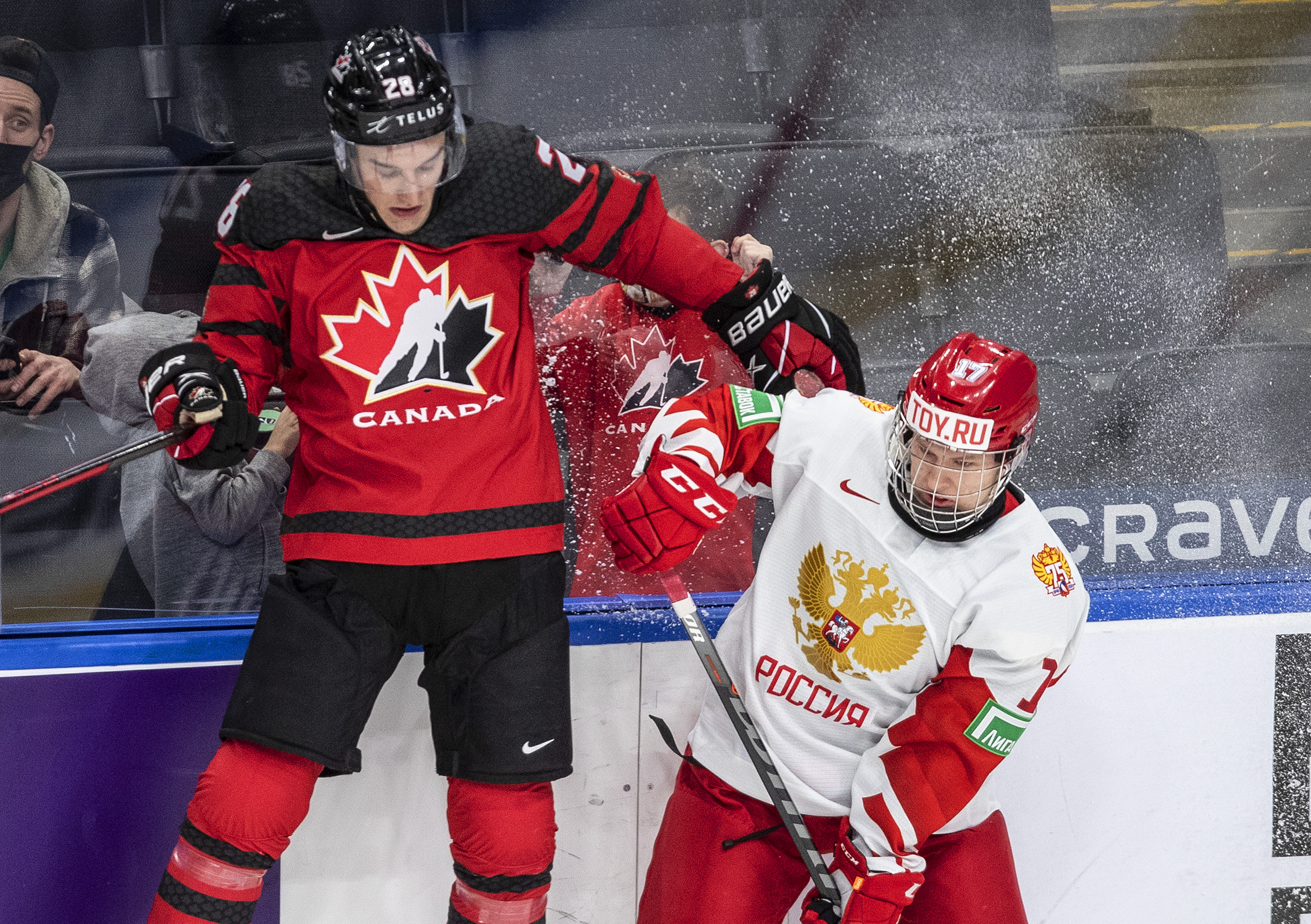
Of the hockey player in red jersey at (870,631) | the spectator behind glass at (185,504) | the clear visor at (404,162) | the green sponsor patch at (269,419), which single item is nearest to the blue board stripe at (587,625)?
the spectator behind glass at (185,504)

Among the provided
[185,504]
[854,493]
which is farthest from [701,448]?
[185,504]

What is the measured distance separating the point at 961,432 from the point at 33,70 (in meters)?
1.75

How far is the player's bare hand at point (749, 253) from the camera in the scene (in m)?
1.96

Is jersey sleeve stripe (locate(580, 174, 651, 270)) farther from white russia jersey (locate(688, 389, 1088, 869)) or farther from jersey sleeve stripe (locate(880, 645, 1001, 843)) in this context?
jersey sleeve stripe (locate(880, 645, 1001, 843))

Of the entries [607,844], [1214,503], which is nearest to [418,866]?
[607,844]

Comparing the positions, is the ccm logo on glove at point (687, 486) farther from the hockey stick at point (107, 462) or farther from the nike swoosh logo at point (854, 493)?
the hockey stick at point (107, 462)

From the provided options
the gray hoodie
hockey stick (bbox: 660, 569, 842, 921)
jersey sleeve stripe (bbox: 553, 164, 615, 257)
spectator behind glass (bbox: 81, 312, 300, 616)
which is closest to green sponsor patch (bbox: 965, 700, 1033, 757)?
hockey stick (bbox: 660, 569, 842, 921)

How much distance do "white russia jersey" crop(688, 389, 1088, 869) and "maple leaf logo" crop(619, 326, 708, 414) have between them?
476 mm

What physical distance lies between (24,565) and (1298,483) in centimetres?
225

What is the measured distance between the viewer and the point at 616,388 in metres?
2.11

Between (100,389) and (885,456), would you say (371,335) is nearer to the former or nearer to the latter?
(885,456)

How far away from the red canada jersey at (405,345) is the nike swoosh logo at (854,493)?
382mm

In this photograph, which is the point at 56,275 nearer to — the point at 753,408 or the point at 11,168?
the point at 11,168

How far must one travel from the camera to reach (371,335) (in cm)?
152
